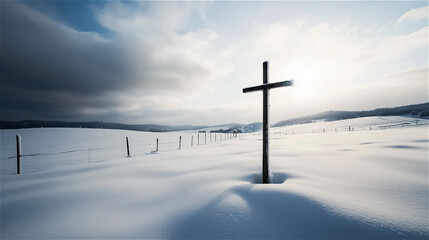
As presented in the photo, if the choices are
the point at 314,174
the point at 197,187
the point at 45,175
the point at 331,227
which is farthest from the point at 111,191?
the point at 314,174

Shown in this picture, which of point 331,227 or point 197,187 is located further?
point 197,187

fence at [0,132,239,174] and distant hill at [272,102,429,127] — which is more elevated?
distant hill at [272,102,429,127]

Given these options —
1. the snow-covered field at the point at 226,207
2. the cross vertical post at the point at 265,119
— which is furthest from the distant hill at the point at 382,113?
the cross vertical post at the point at 265,119

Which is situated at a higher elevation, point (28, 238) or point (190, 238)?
point (190, 238)

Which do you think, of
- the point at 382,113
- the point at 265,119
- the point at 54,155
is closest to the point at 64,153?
the point at 54,155

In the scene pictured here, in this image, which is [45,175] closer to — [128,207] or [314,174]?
[128,207]

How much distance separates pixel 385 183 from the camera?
3.79 meters

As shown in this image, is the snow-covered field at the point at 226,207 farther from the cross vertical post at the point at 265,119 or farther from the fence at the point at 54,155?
the fence at the point at 54,155

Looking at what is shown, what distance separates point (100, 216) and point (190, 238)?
5.91ft

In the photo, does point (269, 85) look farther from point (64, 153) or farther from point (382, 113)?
point (382, 113)

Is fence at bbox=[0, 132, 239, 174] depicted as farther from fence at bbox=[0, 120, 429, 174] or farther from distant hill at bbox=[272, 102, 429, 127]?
distant hill at bbox=[272, 102, 429, 127]

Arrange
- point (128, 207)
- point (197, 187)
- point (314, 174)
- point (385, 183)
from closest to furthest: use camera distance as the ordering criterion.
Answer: point (128, 207) → point (385, 183) → point (197, 187) → point (314, 174)

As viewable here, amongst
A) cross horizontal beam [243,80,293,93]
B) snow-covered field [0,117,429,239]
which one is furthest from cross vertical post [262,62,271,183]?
snow-covered field [0,117,429,239]

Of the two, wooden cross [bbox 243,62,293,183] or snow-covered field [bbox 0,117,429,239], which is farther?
wooden cross [bbox 243,62,293,183]
